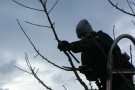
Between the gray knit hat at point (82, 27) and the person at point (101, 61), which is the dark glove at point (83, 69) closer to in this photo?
the person at point (101, 61)

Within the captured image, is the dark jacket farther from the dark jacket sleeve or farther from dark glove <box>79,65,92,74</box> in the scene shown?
the dark jacket sleeve

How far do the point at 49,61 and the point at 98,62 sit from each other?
5.53ft

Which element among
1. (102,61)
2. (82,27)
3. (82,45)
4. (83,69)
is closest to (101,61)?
(102,61)

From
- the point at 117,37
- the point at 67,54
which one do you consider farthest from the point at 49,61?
the point at 117,37

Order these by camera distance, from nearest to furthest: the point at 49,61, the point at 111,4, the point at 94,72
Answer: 1. the point at 49,61
2. the point at 111,4
3. the point at 94,72

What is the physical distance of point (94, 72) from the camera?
4.34 m

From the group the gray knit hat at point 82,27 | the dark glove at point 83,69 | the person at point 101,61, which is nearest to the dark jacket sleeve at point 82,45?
the dark glove at point 83,69

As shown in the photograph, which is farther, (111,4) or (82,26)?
(82,26)

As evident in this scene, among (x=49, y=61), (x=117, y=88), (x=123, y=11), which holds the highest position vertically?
(x=123, y=11)

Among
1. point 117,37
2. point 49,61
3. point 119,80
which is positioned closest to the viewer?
point 49,61

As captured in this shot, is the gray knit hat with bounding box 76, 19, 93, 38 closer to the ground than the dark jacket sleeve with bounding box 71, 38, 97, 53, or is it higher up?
higher up

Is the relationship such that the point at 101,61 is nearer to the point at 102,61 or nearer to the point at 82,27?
the point at 102,61

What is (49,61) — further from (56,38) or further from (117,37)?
(117,37)

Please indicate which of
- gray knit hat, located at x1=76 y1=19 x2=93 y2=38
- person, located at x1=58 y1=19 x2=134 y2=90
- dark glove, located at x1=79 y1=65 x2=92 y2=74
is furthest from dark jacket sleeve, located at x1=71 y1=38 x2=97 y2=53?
gray knit hat, located at x1=76 y1=19 x2=93 y2=38
